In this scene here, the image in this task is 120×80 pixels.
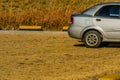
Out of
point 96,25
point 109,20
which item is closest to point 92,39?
point 96,25

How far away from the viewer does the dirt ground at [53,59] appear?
11.2m

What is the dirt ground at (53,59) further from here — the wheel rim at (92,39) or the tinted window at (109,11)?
the tinted window at (109,11)

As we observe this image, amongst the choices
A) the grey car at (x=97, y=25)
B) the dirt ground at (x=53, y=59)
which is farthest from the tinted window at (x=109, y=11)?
the dirt ground at (x=53, y=59)

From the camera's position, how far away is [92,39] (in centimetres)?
1678

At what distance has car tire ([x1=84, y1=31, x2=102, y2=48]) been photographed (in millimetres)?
16688

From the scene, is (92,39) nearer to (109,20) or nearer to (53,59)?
(109,20)

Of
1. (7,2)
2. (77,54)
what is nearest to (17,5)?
(7,2)

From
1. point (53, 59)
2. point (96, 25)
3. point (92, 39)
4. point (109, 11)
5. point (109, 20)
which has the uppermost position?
point (109, 11)

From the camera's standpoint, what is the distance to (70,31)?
55.3 ft

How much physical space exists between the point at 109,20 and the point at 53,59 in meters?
3.46

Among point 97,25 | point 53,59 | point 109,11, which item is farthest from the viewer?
point 109,11

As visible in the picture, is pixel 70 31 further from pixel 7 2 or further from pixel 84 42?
pixel 7 2

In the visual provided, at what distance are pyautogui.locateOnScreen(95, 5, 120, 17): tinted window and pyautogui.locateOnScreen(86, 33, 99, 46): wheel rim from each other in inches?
29.1

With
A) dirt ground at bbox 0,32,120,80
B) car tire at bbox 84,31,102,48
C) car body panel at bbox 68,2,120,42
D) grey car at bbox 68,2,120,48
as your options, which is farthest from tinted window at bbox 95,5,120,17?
dirt ground at bbox 0,32,120,80
